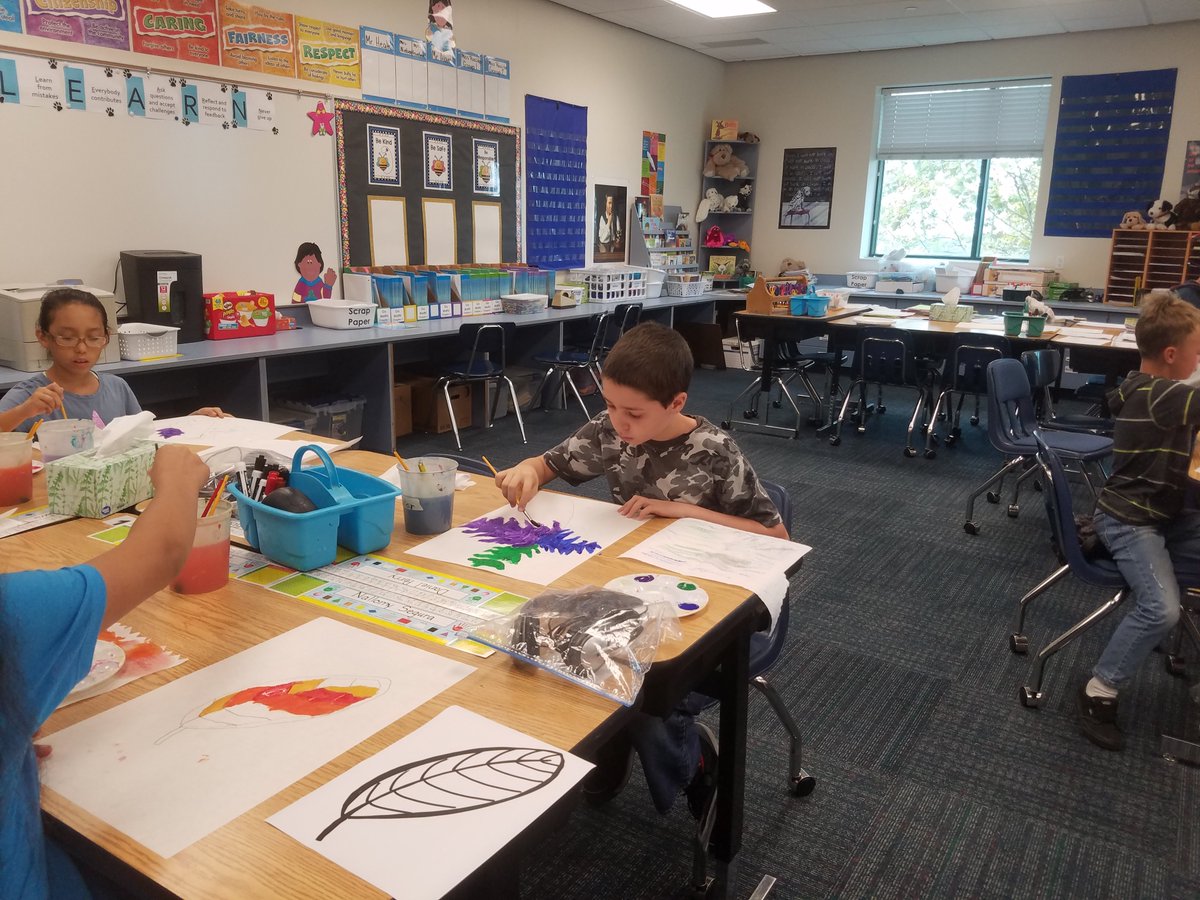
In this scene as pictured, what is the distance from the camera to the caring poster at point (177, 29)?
3805 mm

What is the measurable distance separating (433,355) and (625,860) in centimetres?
441

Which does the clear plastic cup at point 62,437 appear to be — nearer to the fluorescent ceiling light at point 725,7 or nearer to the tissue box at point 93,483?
the tissue box at point 93,483

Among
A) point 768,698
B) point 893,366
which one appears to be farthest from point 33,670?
point 893,366

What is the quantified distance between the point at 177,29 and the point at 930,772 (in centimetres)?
427

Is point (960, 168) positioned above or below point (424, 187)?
above

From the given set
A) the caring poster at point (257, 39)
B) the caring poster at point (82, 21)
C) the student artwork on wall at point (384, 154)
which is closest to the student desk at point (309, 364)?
the student artwork on wall at point (384, 154)

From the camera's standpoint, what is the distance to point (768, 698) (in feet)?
6.09

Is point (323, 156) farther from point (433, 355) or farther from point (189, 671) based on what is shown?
point (189, 671)

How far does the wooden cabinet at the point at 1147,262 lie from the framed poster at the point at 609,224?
12.5 ft

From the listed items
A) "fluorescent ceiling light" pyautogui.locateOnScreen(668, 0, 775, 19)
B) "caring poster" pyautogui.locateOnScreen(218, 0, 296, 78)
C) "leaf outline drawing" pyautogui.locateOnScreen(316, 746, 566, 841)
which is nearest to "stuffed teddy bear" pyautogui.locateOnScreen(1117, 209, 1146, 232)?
"fluorescent ceiling light" pyautogui.locateOnScreen(668, 0, 775, 19)

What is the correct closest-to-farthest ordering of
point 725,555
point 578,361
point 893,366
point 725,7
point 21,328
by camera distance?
point 725,555, point 21,328, point 893,366, point 578,361, point 725,7

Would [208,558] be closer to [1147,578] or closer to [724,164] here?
[1147,578]

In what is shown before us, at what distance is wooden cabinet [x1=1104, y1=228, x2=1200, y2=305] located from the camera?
619 centimetres

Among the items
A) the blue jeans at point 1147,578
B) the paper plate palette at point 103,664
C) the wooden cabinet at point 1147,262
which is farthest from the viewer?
the wooden cabinet at point 1147,262
